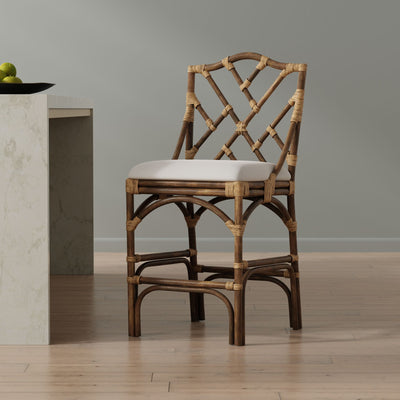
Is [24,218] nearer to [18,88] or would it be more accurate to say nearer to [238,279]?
[18,88]

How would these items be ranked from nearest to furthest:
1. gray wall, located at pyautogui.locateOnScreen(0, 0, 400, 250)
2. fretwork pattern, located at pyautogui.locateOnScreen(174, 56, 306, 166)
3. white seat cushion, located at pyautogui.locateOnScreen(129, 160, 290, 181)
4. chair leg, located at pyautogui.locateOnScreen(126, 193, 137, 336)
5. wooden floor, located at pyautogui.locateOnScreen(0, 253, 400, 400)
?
wooden floor, located at pyautogui.locateOnScreen(0, 253, 400, 400), white seat cushion, located at pyautogui.locateOnScreen(129, 160, 290, 181), chair leg, located at pyautogui.locateOnScreen(126, 193, 137, 336), fretwork pattern, located at pyautogui.locateOnScreen(174, 56, 306, 166), gray wall, located at pyautogui.locateOnScreen(0, 0, 400, 250)

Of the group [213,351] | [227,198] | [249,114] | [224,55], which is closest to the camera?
[213,351]

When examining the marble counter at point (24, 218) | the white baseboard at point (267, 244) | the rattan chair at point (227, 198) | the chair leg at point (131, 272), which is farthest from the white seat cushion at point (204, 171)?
the white baseboard at point (267, 244)

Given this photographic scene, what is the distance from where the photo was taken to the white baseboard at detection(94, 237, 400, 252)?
3.84m

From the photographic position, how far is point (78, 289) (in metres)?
2.93

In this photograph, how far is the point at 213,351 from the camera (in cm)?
204

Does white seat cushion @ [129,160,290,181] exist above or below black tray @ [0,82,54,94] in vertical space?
below

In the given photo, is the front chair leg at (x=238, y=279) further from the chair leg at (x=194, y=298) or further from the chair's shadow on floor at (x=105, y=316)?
Answer: the chair leg at (x=194, y=298)

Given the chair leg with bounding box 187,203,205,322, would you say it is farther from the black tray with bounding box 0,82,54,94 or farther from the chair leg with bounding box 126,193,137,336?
the black tray with bounding box 0,82,54,94

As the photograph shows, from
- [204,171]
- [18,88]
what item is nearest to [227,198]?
[204,171]

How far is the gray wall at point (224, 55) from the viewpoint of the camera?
3801 mm

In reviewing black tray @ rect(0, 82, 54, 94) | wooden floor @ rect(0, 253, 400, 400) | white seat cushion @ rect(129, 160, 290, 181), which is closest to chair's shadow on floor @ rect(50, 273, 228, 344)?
wooden floor @ rect(0, 253, 400, 400)

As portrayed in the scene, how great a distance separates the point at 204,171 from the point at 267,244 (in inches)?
71.7

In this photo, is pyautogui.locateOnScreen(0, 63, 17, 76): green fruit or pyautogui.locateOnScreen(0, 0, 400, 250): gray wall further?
pyautogui.locateOnScreen(0, 0, 400, 250): gray wall
